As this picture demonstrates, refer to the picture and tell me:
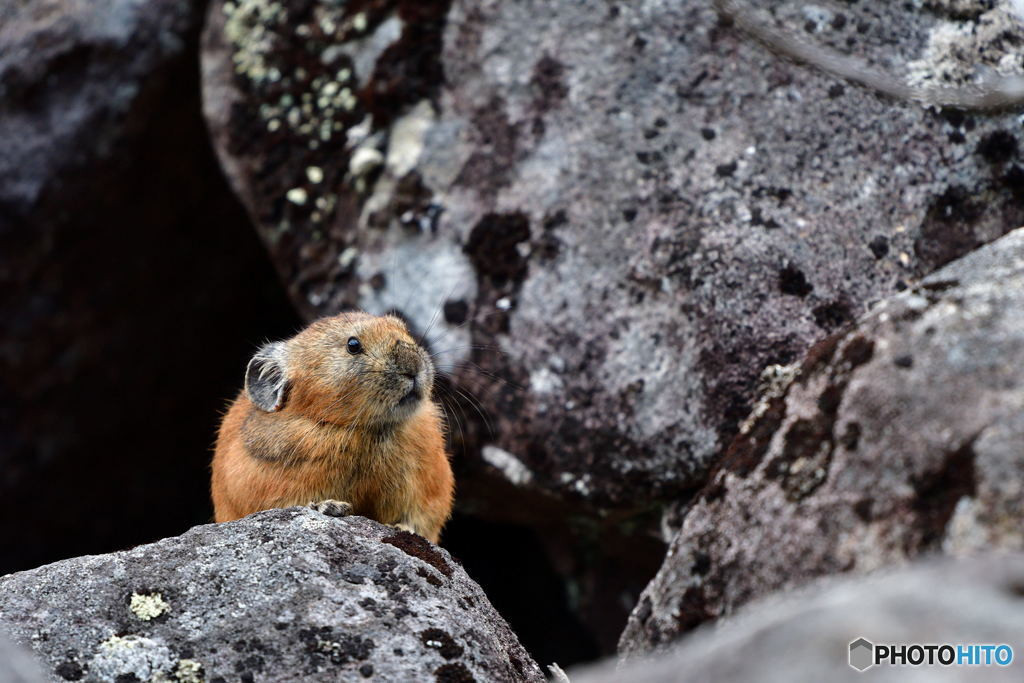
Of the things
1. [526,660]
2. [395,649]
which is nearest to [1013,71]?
[526,660]

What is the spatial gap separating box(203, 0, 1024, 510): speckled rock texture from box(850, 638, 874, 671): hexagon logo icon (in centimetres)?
304

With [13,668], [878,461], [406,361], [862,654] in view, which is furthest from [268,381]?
[862,654]

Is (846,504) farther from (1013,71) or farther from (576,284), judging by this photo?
(1013,71)

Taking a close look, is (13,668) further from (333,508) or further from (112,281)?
(112,281)

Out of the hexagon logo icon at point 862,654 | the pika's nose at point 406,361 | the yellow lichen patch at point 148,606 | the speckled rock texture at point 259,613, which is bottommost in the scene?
the pika's nose at point 406,361

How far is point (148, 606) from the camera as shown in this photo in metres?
4.29

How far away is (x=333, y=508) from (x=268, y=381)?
1211 mm

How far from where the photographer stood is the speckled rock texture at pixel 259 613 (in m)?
4.11

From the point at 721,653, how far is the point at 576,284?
3.83 metres

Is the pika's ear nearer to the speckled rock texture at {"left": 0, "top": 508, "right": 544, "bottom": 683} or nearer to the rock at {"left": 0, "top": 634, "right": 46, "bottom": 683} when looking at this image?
the speckled rock texture at {"left": 0, "top": 508, "right": 544, "bottom": 683}

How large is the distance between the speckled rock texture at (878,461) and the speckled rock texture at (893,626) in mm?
241

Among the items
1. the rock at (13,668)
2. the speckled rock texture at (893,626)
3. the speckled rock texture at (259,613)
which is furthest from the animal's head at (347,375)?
the speckled rock texture at (893,626)

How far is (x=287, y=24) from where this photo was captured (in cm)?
828

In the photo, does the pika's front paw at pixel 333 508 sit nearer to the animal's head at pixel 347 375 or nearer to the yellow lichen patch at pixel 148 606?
the animal's head at pixel 347 375
